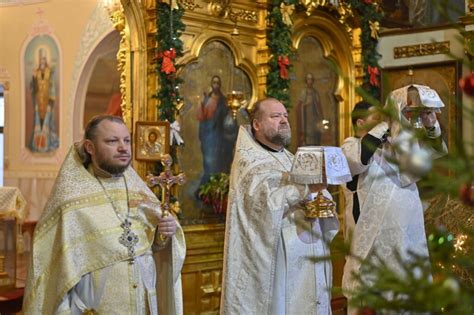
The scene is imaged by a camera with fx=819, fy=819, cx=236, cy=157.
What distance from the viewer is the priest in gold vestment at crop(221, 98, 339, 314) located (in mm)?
5395

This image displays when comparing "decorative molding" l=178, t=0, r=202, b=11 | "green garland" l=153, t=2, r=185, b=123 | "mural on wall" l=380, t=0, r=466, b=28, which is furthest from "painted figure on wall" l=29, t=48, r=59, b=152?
"green garland" l=153, t=2, r=185, b=123

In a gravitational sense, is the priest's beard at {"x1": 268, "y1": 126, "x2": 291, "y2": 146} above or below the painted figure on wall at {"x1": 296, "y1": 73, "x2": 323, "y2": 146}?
below

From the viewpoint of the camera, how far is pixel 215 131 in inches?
352

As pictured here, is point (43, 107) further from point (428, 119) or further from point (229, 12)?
point (428, 119)

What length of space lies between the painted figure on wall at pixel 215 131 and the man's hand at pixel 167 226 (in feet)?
14.3

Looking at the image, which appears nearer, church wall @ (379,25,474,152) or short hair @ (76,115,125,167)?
short hair @ (76,115,125,167)

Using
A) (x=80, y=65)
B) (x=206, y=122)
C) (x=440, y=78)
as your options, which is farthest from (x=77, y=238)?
(x=80, y=65)

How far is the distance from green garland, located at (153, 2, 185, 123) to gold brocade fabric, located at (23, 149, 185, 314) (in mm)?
Result: 3780

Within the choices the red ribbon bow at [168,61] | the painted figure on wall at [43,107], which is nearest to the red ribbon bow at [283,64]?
the red ribbon bow at [168,61]

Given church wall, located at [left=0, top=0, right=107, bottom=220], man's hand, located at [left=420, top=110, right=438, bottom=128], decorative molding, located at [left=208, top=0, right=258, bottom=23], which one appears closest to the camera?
man's hand, located at [left=420, top=110, right=438, bottom=128]

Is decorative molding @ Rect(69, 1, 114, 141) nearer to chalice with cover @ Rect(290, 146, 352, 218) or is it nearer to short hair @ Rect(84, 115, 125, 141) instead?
chalice with cover @ Rect(290, 146, 352, 218)

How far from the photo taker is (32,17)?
15.0 meters

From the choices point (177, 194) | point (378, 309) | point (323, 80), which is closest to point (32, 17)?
point (323, 80)

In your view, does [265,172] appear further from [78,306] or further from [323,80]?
[323,80]
